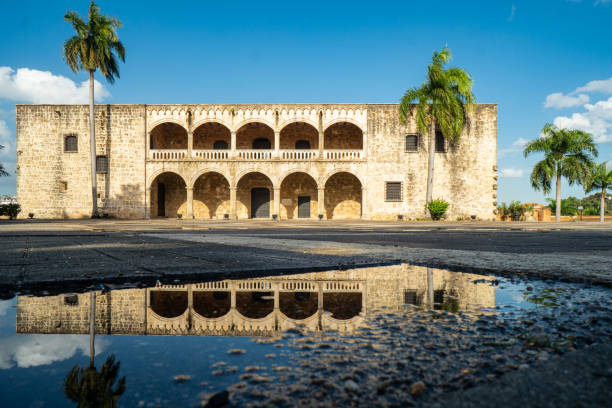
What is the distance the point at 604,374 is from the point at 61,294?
6.25 ft

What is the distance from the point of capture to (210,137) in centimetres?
2570

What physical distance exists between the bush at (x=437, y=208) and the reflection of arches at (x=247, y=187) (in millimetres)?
10070

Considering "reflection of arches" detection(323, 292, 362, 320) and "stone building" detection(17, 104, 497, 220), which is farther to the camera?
"stone building" detection(17, 104, 497, 220)

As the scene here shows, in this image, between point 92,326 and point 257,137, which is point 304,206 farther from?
point 92,326

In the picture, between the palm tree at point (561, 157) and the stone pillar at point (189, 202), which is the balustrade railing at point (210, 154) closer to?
the stone pillar at point (189, 202)

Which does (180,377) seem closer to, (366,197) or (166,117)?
(366,197)

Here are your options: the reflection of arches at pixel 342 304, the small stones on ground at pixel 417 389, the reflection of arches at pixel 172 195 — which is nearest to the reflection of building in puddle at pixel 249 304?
the reflection of arches at pixel 342 304

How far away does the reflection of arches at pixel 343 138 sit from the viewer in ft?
82.7

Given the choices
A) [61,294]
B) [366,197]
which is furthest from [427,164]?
[61,294]

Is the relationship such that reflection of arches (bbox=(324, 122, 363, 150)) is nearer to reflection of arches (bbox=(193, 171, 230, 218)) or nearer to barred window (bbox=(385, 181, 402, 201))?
barred window (bbox=(385, 181, 402, 201))

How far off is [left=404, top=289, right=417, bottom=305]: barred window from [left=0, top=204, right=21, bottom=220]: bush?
87.1ft

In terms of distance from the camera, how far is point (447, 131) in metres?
21.9

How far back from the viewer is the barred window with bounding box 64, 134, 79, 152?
23.2 metres

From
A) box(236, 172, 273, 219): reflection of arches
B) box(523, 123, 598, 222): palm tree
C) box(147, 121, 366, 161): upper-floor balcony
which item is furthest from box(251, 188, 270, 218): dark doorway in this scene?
box(523, 123, 598, 222): palm tree
